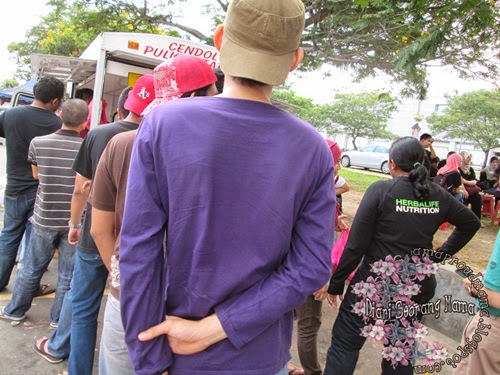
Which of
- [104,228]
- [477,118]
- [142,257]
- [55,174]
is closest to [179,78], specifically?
[104,228]

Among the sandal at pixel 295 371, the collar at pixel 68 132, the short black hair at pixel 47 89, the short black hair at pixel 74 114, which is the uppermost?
the short black hair at pixel 47 89

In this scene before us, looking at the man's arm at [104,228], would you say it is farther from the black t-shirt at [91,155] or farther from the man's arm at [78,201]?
the man's arm at [78,201]

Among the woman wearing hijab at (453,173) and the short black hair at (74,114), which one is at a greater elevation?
the short black hair at (74,114)

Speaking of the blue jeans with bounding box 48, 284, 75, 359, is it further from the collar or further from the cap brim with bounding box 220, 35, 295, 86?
the cap brim with bounding box 220, 35, 295, 86

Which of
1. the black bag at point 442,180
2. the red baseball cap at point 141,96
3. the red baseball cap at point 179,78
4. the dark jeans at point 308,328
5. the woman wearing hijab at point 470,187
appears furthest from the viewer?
the woman wearing hijab at point 470,187

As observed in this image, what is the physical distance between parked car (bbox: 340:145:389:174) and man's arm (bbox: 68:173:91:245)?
20.5 meters

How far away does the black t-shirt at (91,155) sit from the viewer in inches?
90.0

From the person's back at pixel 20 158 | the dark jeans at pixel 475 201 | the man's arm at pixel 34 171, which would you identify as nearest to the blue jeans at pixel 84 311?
the man's arm at pixel 34 171

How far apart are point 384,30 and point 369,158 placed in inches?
663

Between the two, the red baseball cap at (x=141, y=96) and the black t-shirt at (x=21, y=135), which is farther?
the black t-shirt at (x=21, y=135)

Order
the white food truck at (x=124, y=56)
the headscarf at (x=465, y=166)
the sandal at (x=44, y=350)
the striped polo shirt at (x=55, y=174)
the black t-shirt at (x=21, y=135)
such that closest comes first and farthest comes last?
1. the sandal at (x=44, y=350)
2. the striped polo shirt at (x=55, y=174)
3. the black t-shirt at (x=21, y=135)
4. the white food truck at (x=124, y=56)
5. the headscarf at (x=465, y=166)

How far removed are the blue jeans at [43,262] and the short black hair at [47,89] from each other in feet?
3.90

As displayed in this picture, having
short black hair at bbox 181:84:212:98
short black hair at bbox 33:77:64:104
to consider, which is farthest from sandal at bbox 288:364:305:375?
short black hair at bbox 33:77:64:104

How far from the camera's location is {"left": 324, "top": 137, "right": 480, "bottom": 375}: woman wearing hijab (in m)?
2.28
